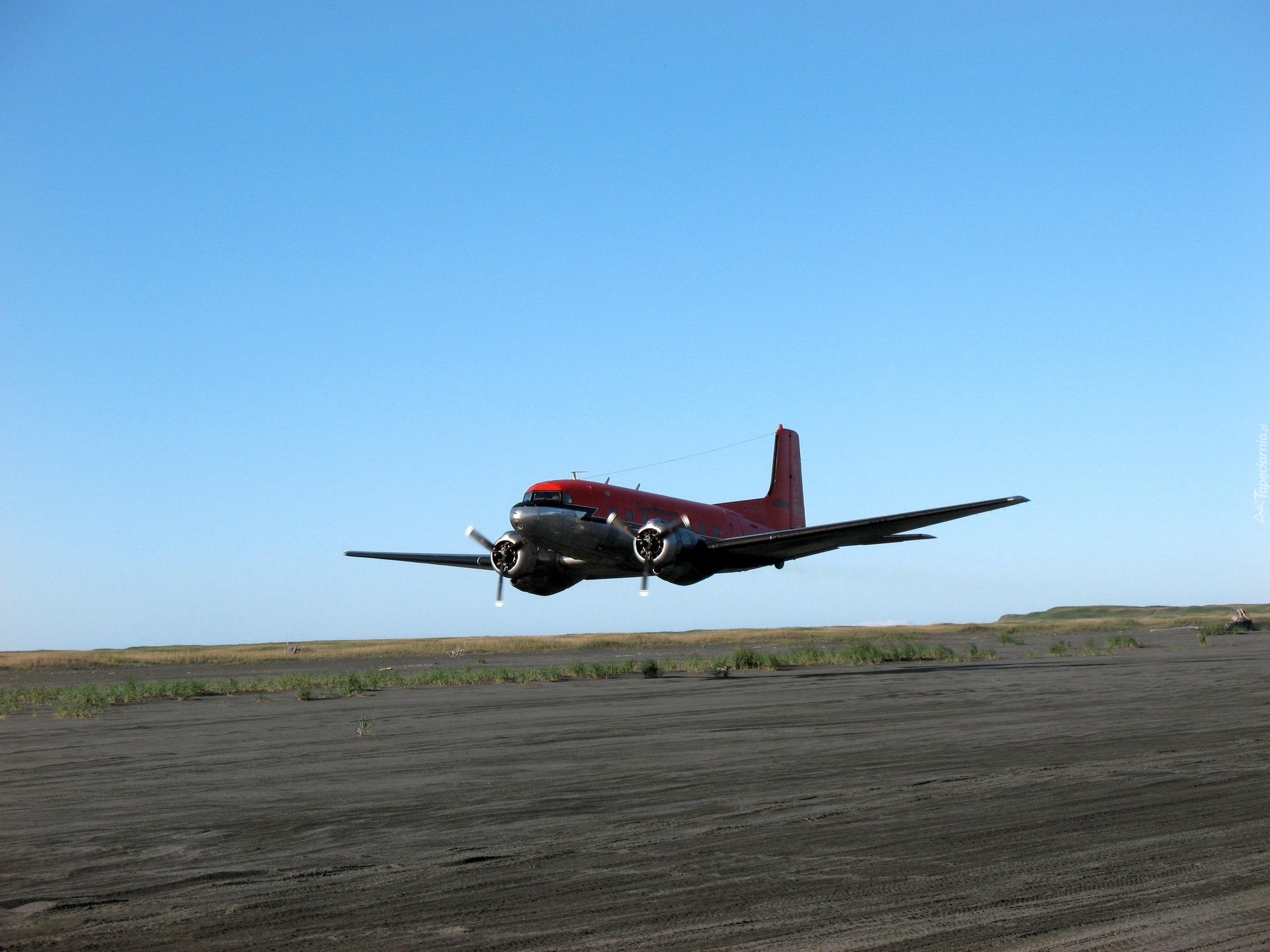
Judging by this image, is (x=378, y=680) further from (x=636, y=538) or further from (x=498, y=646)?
(x=498, y=646)

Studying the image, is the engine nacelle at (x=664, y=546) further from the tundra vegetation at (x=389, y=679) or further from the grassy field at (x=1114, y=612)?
the grassy field at (x=1114, y=612)

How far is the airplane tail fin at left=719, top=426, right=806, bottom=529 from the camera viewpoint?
55.2 meters

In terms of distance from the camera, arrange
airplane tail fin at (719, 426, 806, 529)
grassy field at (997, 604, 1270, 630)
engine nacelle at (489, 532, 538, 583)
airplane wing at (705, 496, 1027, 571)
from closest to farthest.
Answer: airplane wing at (705, 496, 1027, 571) < engine nacelle at (489, 532, 538, 583) < airplane tail fin at (719, 426, 806, 529) < grassy field at (997, 604, 1270, 630)

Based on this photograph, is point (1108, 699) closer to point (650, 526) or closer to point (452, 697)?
point (452, 697)

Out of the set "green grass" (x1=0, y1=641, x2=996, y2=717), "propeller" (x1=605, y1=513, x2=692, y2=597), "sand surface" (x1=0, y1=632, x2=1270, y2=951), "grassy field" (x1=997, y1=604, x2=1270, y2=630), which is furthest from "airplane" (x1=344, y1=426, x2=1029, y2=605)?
"grassy field" (x1=997, y1=604, x2=1270, y2=630)

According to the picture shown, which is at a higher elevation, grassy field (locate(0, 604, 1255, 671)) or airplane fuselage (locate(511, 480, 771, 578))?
airplane fuselage (locate(511, 480, 771, 578))

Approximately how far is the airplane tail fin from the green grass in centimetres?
735

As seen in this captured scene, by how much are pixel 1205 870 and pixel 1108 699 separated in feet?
58.0

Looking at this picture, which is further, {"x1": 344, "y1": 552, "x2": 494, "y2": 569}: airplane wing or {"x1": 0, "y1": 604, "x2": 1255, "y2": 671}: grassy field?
{"x1": 0, "y1": 604, "x2": 1255, "y2": 671}: grassy field

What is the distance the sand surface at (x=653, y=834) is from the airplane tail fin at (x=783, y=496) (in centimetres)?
3345

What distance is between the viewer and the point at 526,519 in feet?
137

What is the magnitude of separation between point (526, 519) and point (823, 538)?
39.2ft

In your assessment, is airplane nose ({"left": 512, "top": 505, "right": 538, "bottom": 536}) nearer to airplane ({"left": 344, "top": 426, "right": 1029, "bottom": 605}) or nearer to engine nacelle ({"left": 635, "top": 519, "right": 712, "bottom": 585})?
airplane ({"left": 344, "top": 426, "right": 1029, "bottom": 605})

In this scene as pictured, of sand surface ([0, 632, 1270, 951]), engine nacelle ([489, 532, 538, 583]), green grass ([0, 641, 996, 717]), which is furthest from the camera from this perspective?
engine nacelle ([489, 532, 538, 583])
